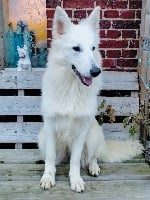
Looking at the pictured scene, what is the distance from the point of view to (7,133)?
3.57 metres

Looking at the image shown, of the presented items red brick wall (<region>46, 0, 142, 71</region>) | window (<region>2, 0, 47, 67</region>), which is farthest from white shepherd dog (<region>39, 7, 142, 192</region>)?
window (<region>2, 0, 47, 67</region>)

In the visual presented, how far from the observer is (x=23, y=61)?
12.6 feet

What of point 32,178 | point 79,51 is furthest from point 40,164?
point 79,51

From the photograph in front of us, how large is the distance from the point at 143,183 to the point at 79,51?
3.55 feet

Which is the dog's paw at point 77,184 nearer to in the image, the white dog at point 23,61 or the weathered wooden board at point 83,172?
the weathered wooden board at point 83,172

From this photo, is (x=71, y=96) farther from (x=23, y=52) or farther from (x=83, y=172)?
(x=23, y=52)

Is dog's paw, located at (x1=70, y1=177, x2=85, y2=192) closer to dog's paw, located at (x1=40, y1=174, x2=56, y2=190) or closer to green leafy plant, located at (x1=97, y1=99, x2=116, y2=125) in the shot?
dog's paw, located at (x1=40, y1=174, x2=56, y2=190)

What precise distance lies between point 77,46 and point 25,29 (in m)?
1.60

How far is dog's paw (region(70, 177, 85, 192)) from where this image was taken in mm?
2688

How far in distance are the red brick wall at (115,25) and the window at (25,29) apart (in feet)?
1.11

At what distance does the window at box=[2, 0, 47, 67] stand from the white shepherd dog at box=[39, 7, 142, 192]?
1252 mm

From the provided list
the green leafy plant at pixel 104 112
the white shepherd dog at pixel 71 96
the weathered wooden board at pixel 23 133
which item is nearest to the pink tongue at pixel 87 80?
the white shepherd dog at pixel 71 96

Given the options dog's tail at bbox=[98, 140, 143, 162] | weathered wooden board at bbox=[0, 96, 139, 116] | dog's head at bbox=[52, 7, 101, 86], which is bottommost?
Answer: dog's tail at bbox=[98, 140, 143, 162]

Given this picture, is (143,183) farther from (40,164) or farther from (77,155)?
(40,164)
